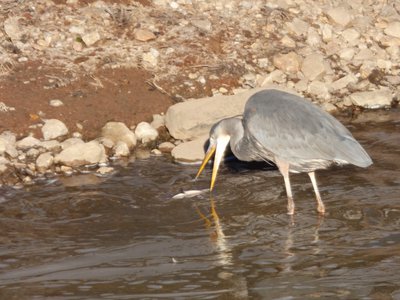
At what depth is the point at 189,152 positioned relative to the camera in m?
10.0

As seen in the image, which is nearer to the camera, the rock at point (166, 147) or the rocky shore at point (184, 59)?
the rocky shore at point (184, 59)

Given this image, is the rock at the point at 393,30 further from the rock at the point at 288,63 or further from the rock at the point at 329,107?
the rock at the point at 329,107

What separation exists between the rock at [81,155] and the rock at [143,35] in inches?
98.6

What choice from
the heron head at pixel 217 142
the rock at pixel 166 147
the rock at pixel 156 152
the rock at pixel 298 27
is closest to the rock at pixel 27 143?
the rock at pixel 156 152

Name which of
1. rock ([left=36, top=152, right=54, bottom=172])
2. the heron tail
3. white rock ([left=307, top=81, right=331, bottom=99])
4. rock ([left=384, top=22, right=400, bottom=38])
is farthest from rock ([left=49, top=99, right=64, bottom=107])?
rock ([left=384, top=22, right=400, bottom=38])

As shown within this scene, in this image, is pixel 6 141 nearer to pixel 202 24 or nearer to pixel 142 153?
pixel 142 153

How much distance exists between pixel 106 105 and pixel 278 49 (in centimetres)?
286

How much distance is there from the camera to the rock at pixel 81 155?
31.9 ft

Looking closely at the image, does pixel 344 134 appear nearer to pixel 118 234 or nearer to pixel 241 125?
pixel 241 125

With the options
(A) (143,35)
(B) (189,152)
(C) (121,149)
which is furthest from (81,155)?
(A) (143,35)

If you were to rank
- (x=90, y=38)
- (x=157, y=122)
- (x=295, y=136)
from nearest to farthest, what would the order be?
(x=295, y=136) < (x=157, y=122) < (x=90, y=38)

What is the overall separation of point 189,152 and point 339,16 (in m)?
4.36

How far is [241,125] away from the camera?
896cm

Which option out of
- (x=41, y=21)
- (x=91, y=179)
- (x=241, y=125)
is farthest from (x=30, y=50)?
(x=241, y=125)
